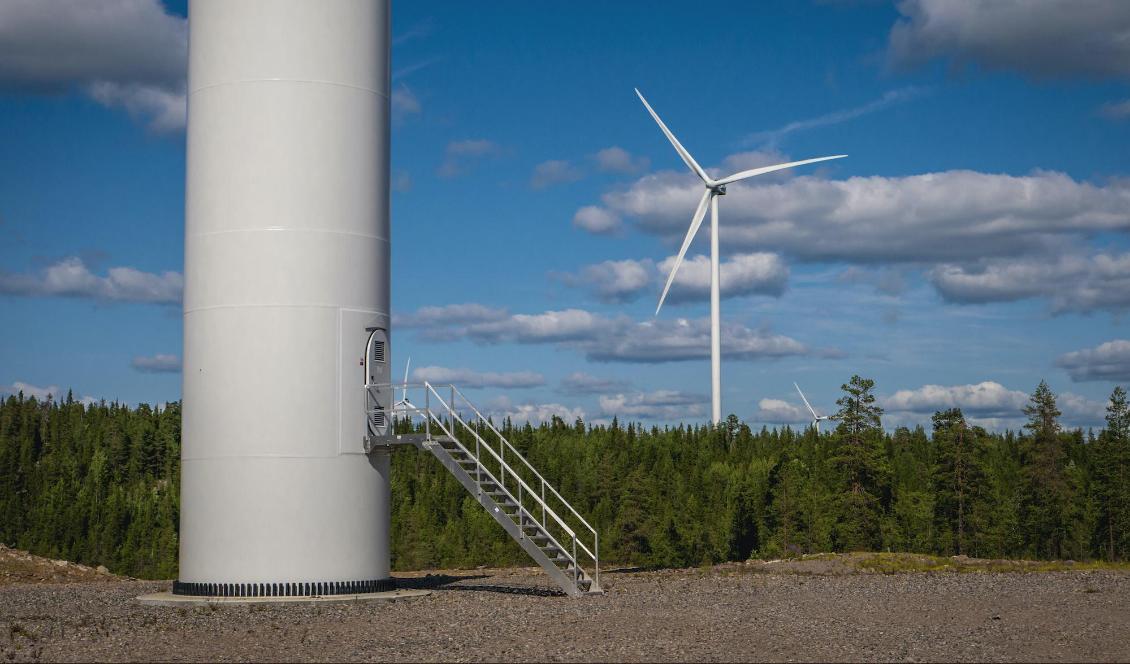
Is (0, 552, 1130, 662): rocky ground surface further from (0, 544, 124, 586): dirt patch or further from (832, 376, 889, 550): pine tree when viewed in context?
(832, 376, 889, 550): pine tree

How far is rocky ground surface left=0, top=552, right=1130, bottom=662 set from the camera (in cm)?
1717

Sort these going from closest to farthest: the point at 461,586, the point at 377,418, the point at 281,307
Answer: the point at 281,307 < the point at 377,418 < the point at 461,586

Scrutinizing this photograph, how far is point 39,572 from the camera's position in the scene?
3547 centimetres

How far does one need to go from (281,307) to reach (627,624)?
10.4 metres

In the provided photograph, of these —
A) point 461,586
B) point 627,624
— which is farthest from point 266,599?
point 627,624

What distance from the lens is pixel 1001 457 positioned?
411 ft

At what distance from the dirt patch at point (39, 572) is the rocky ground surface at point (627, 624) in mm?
4754

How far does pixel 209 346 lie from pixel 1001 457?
375 feet

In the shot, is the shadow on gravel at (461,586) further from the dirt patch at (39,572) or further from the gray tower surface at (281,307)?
the dirt patch at (39,572)

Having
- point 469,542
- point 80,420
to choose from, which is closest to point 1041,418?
point 469,542

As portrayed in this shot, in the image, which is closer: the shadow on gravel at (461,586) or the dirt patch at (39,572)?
the shadow on gravel at (461,586)

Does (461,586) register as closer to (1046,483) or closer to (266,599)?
(266,599)

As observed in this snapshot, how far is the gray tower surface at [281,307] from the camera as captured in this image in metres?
25.0

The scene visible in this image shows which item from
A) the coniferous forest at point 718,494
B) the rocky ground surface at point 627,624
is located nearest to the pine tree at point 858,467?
the coniferous forest at point 718,494
